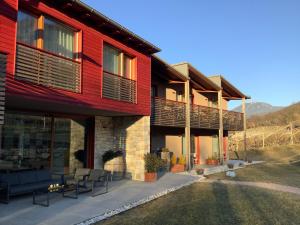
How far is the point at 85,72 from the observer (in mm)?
11758

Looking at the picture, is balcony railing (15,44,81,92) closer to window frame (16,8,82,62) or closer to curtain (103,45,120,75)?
window frame (16,8,82,62)

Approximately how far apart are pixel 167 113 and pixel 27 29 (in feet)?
32.2

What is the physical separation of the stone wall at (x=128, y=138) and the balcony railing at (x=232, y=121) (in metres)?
11.3

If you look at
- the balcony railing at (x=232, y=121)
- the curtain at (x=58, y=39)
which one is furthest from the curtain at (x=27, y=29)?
the balcony railing at (x=232, y=121)

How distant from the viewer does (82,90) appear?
1152 cm

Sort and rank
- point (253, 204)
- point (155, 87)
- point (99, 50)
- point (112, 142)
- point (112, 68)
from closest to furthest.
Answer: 1. point (253, 204)
2. point (99, 50)
3. point (112, 68)
4. point (112, 142)
5. point (155, 87)

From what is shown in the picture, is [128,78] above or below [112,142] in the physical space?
above

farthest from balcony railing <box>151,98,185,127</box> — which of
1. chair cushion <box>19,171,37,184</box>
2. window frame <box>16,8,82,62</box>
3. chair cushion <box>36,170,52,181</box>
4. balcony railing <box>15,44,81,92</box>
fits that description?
chair cushion <box>19,171,37,184</box>

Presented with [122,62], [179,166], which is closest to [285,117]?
[179,166]

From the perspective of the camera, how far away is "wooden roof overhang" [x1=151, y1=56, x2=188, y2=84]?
17.8 metres

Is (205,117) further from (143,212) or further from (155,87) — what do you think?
(143,212)

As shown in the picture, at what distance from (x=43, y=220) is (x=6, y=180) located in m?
2.51

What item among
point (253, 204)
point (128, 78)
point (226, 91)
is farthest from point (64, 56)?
point (226, 91)

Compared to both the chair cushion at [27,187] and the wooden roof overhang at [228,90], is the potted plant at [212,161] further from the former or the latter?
the chair cushion at [27,187]
